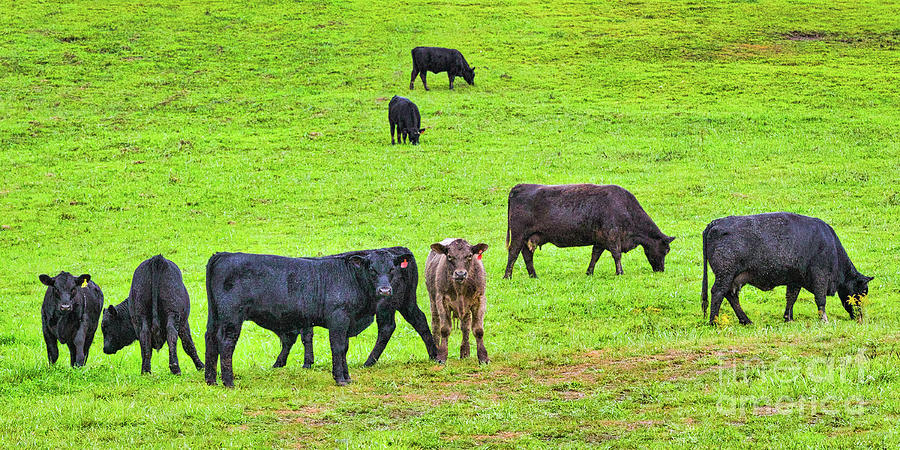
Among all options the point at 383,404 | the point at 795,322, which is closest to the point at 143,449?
the point at 383,404

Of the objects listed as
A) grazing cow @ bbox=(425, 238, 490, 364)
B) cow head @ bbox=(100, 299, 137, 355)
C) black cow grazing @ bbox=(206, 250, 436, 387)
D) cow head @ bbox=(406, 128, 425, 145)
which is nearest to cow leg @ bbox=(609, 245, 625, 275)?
grazing cow @ bbox=(425, 238, 490, 364)

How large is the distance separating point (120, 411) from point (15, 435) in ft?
3.65

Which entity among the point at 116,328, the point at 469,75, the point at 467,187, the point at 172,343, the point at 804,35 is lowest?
the point at 116,328

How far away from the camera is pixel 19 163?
117 feet

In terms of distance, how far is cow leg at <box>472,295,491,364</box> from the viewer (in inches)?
515

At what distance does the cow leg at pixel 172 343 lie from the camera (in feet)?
44.1

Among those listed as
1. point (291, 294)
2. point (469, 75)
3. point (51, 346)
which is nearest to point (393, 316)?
point (291, 294)

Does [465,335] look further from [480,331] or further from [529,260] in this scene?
[529,260]

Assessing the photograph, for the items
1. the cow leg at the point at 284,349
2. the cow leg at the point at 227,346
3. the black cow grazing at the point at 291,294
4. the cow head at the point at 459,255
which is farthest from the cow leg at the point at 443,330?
the cow leg at the point at 227,346

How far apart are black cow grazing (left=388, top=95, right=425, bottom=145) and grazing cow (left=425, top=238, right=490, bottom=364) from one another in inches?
947

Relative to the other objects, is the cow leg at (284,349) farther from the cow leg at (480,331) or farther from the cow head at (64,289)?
the cow head at (64,289)

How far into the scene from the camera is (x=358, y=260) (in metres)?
12.7

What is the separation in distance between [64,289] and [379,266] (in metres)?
6.17

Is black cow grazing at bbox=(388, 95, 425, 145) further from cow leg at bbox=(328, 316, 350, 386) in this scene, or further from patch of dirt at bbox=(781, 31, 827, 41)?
patch of dirt at bbox=(781, 31, 827, 41)
